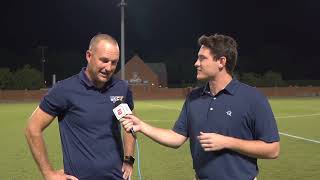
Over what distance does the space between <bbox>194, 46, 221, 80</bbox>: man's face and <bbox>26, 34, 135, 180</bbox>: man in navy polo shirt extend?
2.61ft

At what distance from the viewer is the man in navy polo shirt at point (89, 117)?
169 inches

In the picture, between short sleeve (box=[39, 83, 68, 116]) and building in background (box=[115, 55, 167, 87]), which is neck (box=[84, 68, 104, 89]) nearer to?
short sleeve (box=[39, 83, 68, 116])

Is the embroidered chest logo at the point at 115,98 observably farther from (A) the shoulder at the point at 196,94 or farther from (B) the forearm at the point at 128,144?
(A) the shoulder at the point at 196,94

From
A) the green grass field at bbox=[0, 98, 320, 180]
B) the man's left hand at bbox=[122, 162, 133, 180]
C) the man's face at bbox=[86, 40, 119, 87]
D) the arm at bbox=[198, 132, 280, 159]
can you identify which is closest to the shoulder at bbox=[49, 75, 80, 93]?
the man's face at bbox=[86, 40, 119, 87]

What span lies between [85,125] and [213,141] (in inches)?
52.6

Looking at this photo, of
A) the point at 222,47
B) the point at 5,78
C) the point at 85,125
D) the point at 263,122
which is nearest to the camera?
the point at 263,122

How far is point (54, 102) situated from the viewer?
4.32m

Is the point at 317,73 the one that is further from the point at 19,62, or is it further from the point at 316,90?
the point at 19,62

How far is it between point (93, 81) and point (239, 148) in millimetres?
1565

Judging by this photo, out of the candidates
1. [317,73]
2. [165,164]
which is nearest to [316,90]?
[317,73]

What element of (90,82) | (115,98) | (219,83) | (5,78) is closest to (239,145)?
(219,83)

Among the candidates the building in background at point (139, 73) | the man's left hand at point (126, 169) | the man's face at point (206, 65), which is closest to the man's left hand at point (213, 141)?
the man's face at point (206, 65)

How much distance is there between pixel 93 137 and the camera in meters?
4.38

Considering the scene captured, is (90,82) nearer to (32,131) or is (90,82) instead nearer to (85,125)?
(85,125)
